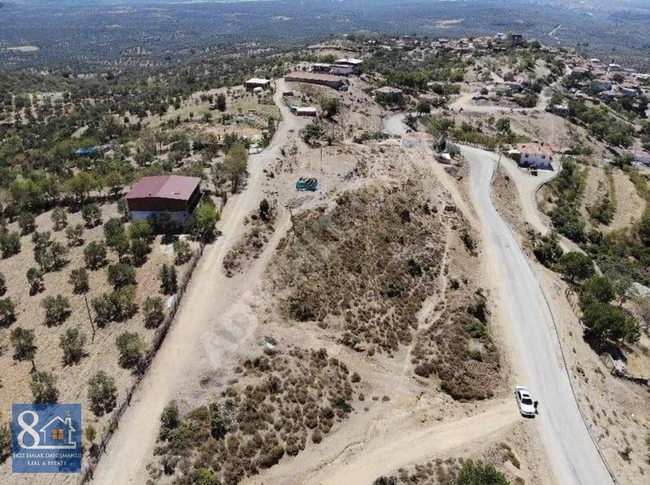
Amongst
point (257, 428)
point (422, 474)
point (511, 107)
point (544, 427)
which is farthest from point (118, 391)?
point (511, 107)

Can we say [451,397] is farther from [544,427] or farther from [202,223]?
[202,223]

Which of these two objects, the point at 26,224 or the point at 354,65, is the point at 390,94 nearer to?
the point at 354,65

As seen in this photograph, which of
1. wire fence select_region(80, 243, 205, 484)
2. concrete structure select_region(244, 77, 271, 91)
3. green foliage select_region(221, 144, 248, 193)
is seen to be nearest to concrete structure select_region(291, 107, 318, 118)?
concrete structure select_region(244, 77, 271, 91)

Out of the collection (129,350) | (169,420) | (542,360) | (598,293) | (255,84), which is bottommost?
(255,84)

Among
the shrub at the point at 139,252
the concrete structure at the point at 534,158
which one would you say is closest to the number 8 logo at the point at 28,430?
the shrub at the point at 139,252

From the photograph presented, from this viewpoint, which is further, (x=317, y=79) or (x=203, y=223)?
(x=317, y=79)

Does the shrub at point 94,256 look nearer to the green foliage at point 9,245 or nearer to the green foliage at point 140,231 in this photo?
the green foliage at point 140,231

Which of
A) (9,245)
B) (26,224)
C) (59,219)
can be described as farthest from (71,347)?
(26,224)
